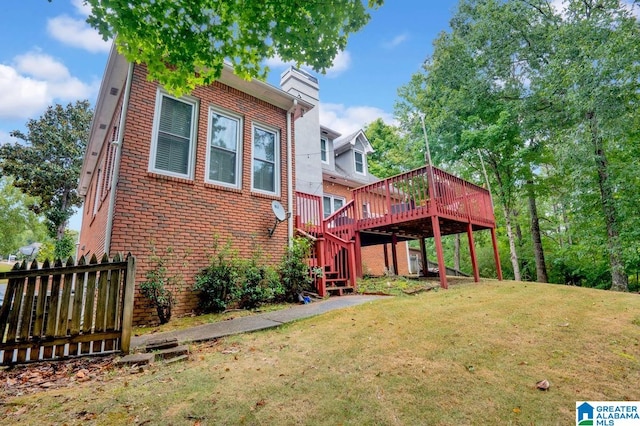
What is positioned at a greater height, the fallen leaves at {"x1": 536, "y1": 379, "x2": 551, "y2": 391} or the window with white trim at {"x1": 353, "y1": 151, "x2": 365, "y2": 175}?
the window with white trim at {"x1": 353, "y1": 151, "x2": 365, "y2": 175}

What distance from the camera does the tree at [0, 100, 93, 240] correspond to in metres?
19.2

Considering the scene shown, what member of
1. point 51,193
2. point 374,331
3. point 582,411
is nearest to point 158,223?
point 374,331

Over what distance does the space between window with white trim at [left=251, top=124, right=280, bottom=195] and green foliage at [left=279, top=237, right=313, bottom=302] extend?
64.9 inches

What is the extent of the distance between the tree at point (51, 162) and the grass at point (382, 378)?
2295 centimetres

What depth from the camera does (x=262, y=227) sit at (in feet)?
23.7

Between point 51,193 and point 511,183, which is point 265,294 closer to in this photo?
point 511,183

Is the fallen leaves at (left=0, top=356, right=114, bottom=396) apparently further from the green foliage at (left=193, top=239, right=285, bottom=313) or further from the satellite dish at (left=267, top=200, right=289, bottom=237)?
the satellite dish at (left=267, top=200, right=289, bottom=237)

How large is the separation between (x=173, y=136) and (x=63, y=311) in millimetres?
4008

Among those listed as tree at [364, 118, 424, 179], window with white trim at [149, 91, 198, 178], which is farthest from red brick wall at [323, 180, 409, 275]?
window with white trim at [149, 91, 198, 178]

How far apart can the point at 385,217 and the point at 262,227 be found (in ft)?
13.5

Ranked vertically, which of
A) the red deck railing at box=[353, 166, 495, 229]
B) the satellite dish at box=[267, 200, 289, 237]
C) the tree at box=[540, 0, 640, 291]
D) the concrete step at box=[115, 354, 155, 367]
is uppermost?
the tree at box=[540, 0, 640, 291]

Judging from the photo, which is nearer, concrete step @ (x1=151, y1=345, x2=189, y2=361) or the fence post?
concrete step @ (x1=151, y1=345, x2=189, y2=361)

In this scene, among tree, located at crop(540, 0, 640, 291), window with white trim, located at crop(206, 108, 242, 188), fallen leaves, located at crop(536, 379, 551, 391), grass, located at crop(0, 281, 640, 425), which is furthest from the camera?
tree, located at crop(540, 0, 640, 291)

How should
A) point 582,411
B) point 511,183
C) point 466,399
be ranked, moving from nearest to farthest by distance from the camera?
point 582,411 < point 466,399 < point 511,183
